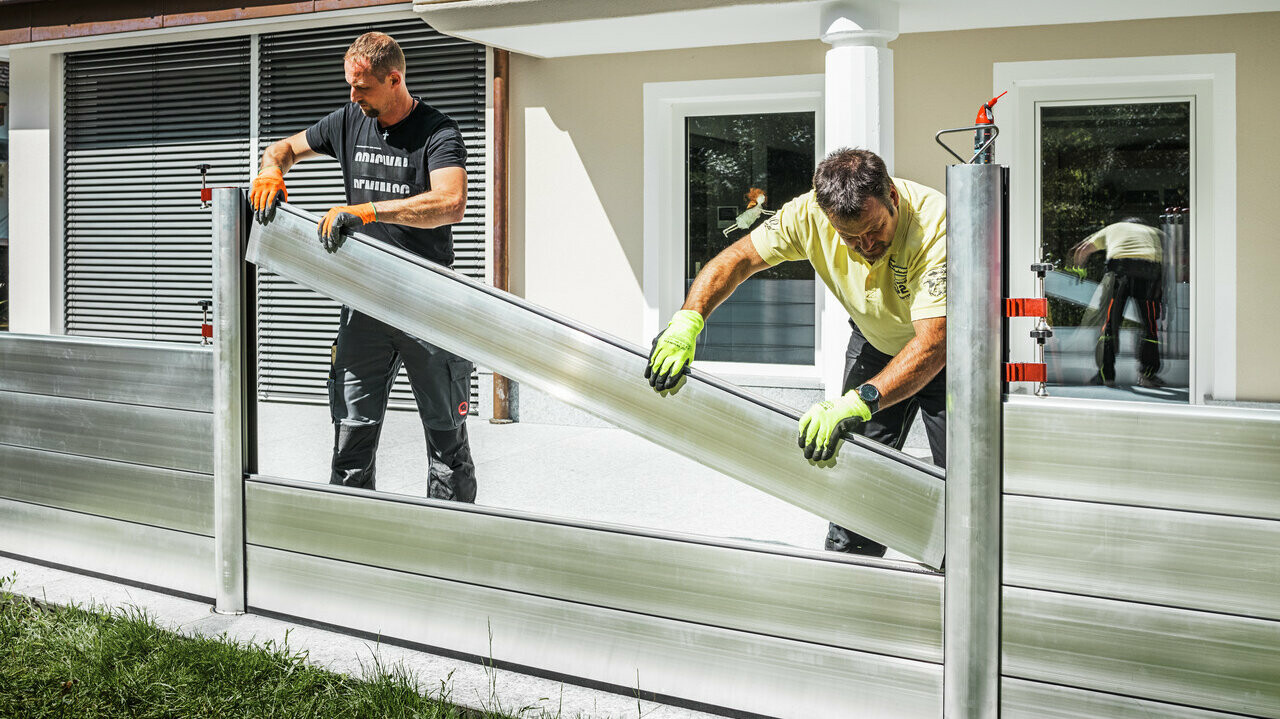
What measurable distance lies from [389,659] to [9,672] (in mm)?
1108

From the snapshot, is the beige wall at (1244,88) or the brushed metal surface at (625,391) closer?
the brushed metal surface at (625,391)

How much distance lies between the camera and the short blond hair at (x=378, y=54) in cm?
411

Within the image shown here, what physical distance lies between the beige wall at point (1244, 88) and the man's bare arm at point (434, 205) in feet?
15.8

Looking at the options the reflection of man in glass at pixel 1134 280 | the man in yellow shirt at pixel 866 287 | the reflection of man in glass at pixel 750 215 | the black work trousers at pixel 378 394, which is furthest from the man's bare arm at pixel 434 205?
the reflection of man in glass at pixel 1134 280

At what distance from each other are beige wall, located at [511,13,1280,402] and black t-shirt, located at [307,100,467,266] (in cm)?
439

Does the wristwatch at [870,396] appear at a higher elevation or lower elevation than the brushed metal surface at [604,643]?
higher

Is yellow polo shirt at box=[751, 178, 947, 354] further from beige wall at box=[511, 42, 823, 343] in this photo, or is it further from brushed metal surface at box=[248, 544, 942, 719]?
beige wall at box=[511, 42, 823, 343]

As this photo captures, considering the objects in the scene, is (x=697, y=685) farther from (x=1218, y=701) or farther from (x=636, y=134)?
(x=636, y=134)

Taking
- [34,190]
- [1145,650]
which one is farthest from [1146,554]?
[34,190]

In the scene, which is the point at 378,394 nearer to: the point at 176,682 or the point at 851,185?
the point at 176,682

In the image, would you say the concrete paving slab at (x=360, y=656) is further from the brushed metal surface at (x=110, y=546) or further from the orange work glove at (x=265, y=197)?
the orange work glove at (x=265, y=197)

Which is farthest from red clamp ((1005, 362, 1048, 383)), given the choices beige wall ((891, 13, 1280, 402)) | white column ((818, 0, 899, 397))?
beige wall ((891, 13, 1280, 402))

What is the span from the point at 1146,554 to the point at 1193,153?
6.05m

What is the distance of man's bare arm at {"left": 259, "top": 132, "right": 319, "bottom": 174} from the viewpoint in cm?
419
